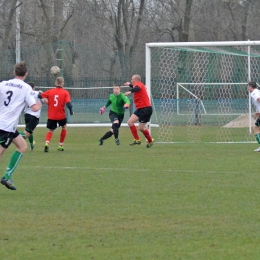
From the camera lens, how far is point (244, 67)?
22906mm

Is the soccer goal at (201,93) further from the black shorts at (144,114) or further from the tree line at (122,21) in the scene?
the tree line at (122,21)

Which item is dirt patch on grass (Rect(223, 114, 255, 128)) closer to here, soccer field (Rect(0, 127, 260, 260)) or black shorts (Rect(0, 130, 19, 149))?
soccer field (Rect(0, 127, 260, 260))

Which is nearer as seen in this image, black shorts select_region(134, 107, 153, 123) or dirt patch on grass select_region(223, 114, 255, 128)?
black shorts select_region(134, 107, 153, 123)

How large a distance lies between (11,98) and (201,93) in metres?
16.2

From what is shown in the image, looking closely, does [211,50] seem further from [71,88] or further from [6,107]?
[6,107]

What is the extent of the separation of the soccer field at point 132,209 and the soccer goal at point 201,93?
8761mm

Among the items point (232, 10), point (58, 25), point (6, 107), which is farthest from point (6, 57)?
point (6, 107)

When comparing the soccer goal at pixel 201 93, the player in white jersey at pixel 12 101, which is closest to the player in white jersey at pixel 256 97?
the soccer goal at pixel 201 93

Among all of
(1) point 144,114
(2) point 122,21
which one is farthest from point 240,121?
(2) point 122,21

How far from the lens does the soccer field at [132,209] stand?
5969 mm

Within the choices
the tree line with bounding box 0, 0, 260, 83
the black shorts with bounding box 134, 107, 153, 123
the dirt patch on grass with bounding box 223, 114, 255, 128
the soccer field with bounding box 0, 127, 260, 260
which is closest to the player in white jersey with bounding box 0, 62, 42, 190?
the soccer field with bounding box 0, 127, 260, 260

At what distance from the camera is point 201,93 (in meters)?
24.6

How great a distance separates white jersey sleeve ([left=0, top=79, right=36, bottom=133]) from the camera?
9.02 metres

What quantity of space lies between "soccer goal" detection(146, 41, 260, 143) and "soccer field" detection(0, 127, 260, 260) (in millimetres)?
8761
